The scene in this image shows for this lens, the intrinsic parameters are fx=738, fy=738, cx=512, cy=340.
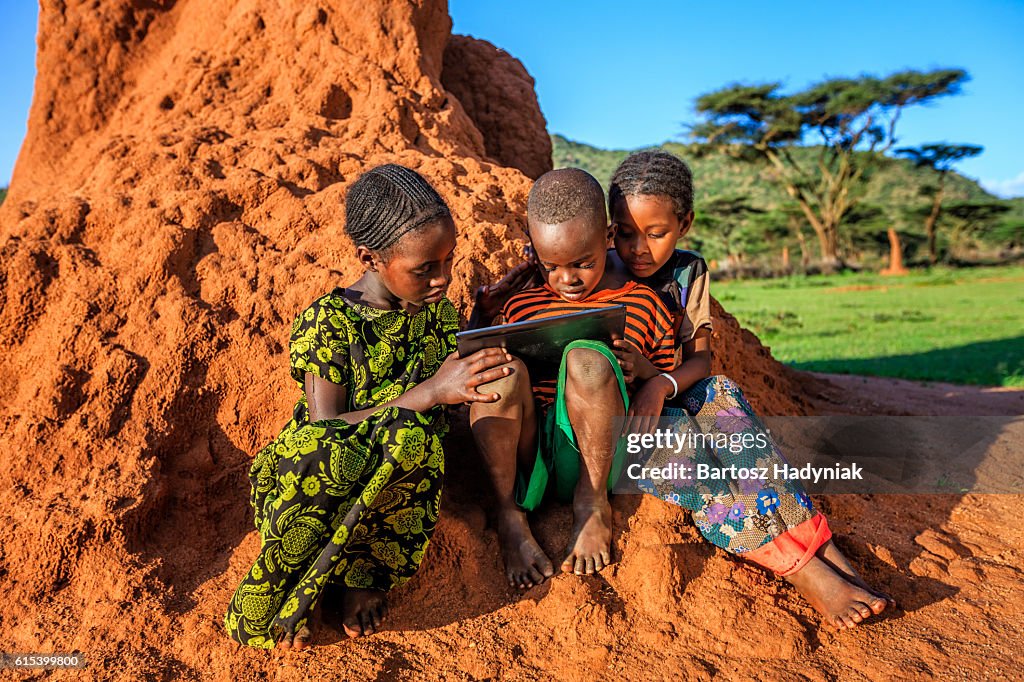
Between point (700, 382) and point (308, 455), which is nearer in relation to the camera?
point (308, 455)

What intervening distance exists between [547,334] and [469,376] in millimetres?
257

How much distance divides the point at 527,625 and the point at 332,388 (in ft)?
2.75

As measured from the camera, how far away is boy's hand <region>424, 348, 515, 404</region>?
195 centimetres

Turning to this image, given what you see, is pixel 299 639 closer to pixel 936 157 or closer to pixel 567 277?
pixel 567 277

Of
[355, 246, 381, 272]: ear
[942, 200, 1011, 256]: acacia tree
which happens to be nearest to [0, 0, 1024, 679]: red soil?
[355, 246, 381, 272]: ear

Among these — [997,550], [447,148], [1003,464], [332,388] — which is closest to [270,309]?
[332,388]

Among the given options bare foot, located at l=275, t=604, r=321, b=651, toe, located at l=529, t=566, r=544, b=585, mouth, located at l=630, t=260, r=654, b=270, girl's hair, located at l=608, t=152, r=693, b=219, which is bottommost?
bare foot, located at l=275, t=604, r=321, b=651

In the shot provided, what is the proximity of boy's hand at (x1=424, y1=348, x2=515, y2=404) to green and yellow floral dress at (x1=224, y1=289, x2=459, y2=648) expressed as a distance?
0.28ft

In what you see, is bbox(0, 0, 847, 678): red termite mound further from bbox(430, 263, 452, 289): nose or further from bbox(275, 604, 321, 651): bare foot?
bbox(430, 263, 452, 289): nose

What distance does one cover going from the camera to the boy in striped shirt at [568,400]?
206 cm

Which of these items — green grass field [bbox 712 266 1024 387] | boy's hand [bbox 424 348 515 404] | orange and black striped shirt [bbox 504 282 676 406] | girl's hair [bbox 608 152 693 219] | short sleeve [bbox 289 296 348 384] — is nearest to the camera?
boy's hand [bbox 424 348 515 404]

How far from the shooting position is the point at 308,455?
5.78ft

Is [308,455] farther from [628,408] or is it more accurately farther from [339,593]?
[628,408]

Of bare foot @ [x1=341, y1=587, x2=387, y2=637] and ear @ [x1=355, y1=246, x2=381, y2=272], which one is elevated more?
ear @ [x1=355, y1=246, x2=381, y2=272]
